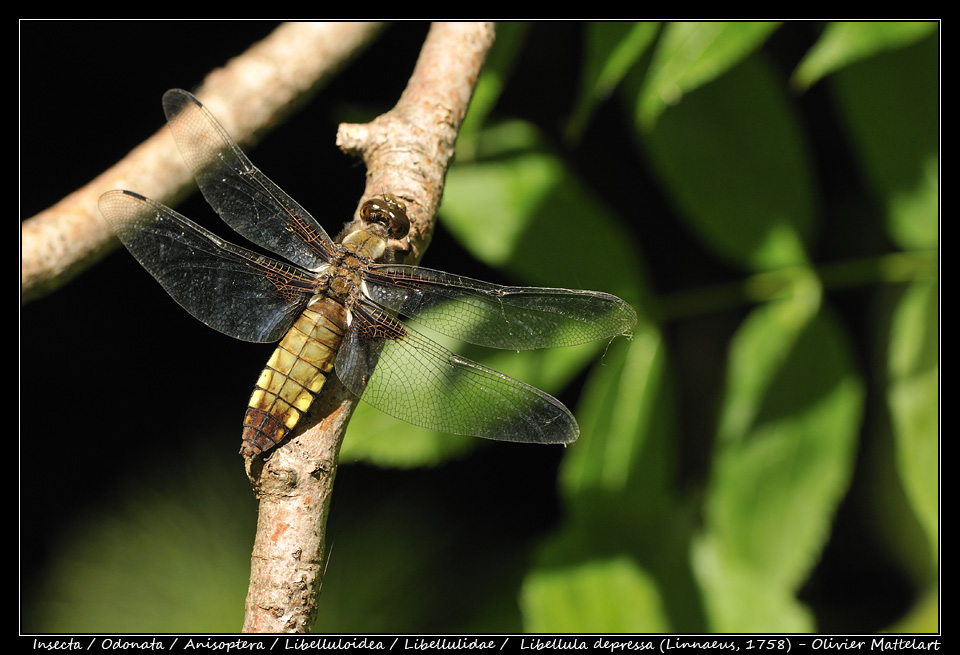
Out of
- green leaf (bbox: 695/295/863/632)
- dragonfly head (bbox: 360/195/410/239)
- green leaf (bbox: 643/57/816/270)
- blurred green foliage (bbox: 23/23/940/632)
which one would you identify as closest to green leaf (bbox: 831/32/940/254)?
blurred green foliage (bbox: 23/23/940/632)

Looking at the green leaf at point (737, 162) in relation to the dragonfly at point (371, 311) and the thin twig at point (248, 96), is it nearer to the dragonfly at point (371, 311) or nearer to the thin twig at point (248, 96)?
the dragonfly at point (371, 311)

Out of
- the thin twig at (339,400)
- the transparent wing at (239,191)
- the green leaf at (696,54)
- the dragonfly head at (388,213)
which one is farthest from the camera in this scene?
the transparent wing at (239,191)

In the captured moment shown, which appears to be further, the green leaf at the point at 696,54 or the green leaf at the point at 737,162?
the green leaf at the point at 737,162

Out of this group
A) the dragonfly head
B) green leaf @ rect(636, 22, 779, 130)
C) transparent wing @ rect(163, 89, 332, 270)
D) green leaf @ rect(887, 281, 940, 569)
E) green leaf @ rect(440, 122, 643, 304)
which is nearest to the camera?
the dragonfly head

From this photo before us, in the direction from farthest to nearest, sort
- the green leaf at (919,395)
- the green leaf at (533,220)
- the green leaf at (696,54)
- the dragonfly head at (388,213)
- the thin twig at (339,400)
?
the green leaf at (533,220) < the green leaf at (919,395) < the green leaf at (696,54) < the dragonfly head at (388,213) < the thin twig at (339,400)

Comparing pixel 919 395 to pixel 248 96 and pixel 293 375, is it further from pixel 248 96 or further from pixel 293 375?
pixel 248 96

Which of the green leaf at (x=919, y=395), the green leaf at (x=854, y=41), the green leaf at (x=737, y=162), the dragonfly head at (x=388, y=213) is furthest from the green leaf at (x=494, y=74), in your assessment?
the green leaf at (x=919, y=395)

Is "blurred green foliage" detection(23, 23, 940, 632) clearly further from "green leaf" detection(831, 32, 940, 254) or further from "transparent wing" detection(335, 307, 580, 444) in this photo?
"transparent wing" detection(335, 307, 580, 444)
